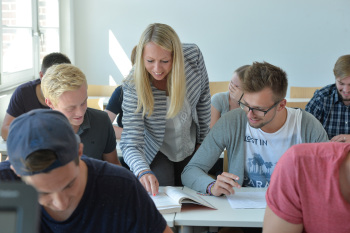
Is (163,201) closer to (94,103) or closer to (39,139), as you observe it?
(39,139)

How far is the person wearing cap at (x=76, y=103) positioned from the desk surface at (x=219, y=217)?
0.56 metres

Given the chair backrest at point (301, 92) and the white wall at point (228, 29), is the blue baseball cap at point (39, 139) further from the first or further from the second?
the white wall at point (228, 29)

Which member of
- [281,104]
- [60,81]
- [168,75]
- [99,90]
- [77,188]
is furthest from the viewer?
[99,90]

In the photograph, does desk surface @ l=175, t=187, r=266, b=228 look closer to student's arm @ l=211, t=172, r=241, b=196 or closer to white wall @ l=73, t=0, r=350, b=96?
student's arm @ l=211, t=172, r=241, b=196

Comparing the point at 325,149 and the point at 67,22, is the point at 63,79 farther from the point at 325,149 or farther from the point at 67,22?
the point at 67,22

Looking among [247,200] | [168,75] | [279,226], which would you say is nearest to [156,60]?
[168,75]

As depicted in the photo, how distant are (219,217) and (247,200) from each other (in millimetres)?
222

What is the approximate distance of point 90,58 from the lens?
6109 millimetres

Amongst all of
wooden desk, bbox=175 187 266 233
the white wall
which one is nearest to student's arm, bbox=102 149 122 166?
wooden desk, bbox=175 187 266 233

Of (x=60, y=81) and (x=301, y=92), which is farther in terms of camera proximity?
(x=301, y=92)

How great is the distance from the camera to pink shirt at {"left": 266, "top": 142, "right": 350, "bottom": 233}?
130 cm

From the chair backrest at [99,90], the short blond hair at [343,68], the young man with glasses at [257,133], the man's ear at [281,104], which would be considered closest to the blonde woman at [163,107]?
the young man with glasses at [257,133]

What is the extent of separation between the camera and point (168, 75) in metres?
2.30

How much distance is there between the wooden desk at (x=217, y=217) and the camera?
1815 millimetres
